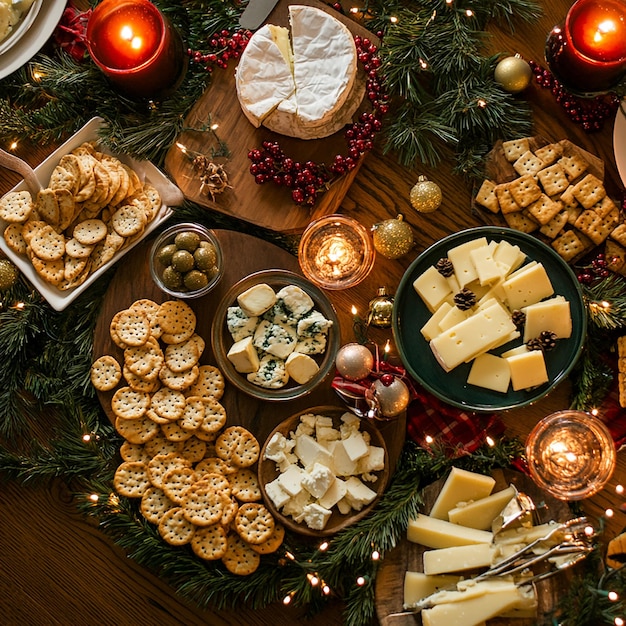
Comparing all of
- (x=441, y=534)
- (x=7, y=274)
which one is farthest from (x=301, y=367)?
(x=7, y=274)

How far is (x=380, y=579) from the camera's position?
1.92 m

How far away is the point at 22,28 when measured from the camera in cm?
205

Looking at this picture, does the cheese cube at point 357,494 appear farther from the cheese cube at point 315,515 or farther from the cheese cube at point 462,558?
the cheese cube at point 462,558

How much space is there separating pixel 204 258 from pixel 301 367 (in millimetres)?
377

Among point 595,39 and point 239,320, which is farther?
point 239,320

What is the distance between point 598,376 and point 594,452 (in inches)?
7.9

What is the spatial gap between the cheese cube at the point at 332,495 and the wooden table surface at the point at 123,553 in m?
0.31

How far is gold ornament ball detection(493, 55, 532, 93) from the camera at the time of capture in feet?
6.40

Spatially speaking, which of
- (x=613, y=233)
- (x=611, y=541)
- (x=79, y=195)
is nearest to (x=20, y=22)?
(x=79, y=195)

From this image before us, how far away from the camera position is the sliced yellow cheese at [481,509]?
1.90m

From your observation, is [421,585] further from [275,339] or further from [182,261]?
[182,261]

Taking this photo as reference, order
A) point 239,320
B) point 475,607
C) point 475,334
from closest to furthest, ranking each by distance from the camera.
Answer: point 475,607 < point 475,334 < point 239,320

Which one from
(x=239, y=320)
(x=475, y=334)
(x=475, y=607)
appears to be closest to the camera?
(x=475, y=607)

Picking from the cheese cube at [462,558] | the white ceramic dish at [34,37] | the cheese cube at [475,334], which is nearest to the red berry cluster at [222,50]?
the white ceramic dish at [34,37]
